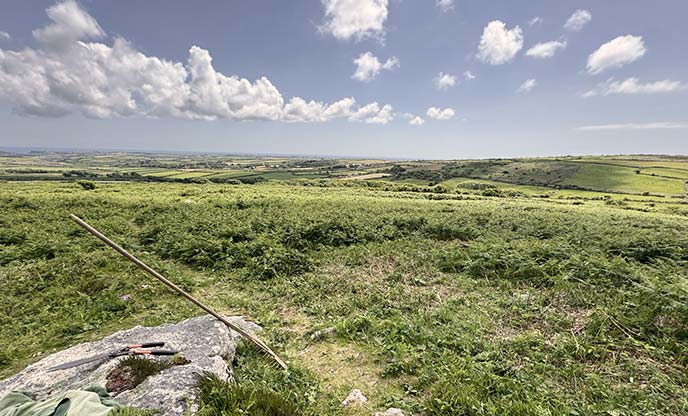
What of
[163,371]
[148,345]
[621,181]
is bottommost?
[621,181]

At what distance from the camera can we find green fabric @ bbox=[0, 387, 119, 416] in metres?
3.41

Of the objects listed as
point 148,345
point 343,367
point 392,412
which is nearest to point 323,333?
→ point 343,367

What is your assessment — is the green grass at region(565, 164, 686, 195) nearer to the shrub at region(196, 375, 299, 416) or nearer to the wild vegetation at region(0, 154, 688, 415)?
the wild vegetation at region(0, 154, 688, 415)

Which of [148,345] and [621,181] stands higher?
[148,345]

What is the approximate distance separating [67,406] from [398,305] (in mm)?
7122

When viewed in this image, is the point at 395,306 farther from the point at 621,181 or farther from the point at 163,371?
the point at 621,181

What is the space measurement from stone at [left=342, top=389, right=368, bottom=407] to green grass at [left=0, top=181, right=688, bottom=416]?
17 cm

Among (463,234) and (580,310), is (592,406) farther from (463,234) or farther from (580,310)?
(463,234)

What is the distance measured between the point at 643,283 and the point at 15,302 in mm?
18148

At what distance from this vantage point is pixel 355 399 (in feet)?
17.2

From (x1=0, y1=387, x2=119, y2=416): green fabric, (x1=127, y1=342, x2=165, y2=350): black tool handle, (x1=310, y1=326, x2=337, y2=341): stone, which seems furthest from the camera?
(x1=310, y1=326, x2=337, y2=341): stone

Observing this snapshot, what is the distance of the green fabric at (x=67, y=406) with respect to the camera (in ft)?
11.2

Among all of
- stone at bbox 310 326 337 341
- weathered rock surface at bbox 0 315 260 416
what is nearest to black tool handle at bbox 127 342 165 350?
weathered rock surface at bbox 0 315 260 416

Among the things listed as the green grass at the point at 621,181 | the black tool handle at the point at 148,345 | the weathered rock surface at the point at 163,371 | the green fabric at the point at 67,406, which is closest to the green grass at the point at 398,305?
the weathered rock surface at the point at 163,371
